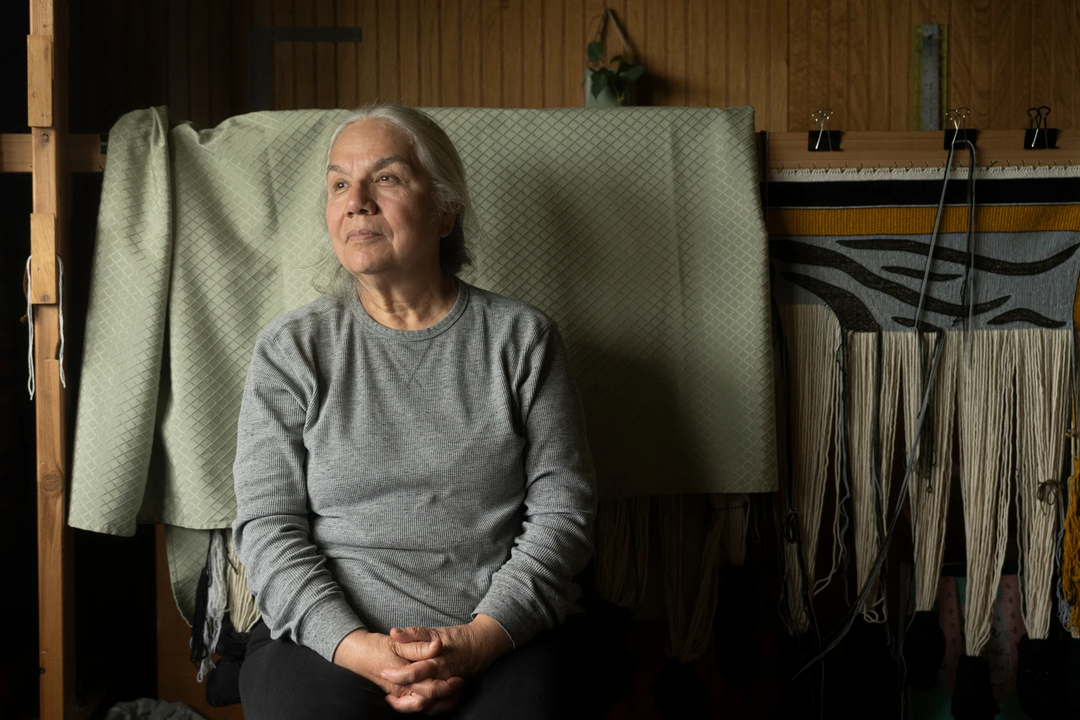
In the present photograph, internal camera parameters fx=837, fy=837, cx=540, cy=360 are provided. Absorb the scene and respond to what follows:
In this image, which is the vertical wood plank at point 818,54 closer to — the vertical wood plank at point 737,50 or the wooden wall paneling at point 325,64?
the vertical wood plank at point 737,50

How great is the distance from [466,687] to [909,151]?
3.99ft

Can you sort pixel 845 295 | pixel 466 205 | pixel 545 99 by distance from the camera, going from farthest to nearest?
pixel 545 99, pixel 845 295, pixel 466 205

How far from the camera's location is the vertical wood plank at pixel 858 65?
6.95 feet

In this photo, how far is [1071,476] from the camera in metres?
1.56

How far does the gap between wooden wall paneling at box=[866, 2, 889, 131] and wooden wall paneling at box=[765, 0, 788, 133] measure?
21cm

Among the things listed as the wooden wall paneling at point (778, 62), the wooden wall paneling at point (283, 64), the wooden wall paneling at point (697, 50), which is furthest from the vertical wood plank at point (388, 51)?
the wooden wall paneling at point (778, 62)

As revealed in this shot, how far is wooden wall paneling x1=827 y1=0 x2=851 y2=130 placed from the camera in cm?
212

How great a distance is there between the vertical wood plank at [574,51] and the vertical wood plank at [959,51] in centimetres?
93

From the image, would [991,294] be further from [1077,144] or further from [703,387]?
[703,387]

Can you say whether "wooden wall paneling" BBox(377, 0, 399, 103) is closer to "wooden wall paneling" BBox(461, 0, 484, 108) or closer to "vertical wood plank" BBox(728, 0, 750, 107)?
"wooden wall paneling" BBox(461, 0, 484, 108)

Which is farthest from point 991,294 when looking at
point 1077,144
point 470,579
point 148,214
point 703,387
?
point 148,214

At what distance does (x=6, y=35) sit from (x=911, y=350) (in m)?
1.84

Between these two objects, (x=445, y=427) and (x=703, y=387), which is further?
(x=703, y=387)

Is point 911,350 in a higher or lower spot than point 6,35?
lower
